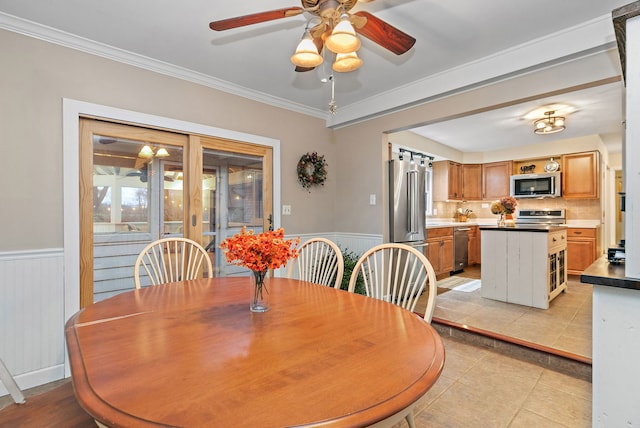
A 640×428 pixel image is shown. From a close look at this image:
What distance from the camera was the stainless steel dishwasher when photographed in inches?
215

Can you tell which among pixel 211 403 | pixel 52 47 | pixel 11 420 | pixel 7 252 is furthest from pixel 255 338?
pixel 52 47

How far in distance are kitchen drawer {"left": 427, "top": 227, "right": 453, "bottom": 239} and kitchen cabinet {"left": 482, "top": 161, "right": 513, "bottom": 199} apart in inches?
64.8

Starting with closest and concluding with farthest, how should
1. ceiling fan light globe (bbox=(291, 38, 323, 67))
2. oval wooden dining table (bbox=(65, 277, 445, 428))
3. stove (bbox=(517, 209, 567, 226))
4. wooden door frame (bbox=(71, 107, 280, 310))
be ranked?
oval wooden dining table (bbox=(65, 277, 445, 428))
ceiling fan light globe (bbox=(291, 38, 323, 67))
wooden door frame (bbox=(71, 107, 280, 310))
stove (bbox=(517, 209, 567, 226))

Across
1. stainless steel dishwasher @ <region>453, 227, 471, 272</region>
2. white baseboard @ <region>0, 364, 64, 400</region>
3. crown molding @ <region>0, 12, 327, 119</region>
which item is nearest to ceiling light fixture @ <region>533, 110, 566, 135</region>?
stainless steel dishwasher @ <region>453, 227, 471, 272</region>

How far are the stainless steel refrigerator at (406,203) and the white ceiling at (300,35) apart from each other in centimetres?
83

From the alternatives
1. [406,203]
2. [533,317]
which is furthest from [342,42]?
[533,317]

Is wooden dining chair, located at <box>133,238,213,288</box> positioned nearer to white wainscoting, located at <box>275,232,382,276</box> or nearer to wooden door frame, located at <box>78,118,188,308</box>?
wooden door frame, located at <box>78,118,188,308</box>

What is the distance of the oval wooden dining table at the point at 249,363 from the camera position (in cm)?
67

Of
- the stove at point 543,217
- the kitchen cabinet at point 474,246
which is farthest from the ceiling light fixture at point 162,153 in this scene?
the stove at point 543,217

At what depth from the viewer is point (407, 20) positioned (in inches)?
86.0

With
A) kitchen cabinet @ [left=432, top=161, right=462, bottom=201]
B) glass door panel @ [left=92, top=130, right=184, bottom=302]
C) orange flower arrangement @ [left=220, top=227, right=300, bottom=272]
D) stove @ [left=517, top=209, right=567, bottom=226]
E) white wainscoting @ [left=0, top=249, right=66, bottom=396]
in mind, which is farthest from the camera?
kitchen cabinet @ [left=432, top=161, right=462, bottom=201]

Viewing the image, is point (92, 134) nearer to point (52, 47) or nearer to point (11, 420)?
point (52, 47)

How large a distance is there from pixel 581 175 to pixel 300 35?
5441mm

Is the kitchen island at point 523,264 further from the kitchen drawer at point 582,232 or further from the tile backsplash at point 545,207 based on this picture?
the tile backsplash at point 545,207
